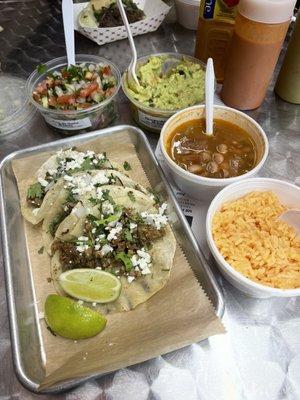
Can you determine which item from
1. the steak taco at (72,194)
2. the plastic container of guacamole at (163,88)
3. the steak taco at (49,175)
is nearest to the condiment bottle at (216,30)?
the plastic container of guacamole at (163,88)

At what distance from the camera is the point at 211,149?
1.77 meters

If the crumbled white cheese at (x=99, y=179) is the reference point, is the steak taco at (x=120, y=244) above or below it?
below

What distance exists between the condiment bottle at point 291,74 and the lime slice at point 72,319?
1.77 m

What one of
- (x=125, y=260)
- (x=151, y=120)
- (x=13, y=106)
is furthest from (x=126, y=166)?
(x=13, y=106)

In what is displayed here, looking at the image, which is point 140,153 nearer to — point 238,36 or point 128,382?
point 238,36

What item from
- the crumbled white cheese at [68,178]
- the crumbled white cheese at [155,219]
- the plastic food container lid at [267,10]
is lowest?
the crumbled white cheese at [155,219]

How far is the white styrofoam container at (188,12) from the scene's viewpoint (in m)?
2.71

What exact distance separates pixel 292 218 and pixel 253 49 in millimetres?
937

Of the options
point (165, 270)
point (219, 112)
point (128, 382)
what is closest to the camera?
point (128, 382)

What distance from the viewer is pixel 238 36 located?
190cm

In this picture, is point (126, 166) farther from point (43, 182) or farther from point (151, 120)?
point (43, 182)

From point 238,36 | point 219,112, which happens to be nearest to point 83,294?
point 219,112

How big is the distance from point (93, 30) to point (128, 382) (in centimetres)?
223

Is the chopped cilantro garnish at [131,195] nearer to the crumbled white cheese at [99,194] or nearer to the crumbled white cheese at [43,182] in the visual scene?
the crumbled white cheese at [99,194]
